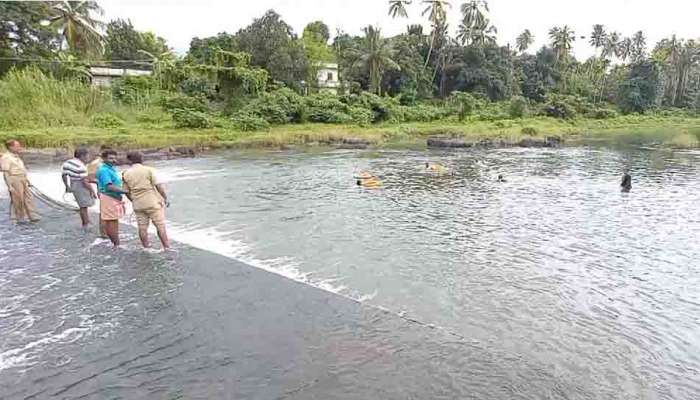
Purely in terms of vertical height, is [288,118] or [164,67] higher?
[164,67]

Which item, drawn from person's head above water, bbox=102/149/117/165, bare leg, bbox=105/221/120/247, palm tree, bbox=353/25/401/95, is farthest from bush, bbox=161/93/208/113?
person's head above water, bbox=102/149/117/165

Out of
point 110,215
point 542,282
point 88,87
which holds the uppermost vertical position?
point 88,87

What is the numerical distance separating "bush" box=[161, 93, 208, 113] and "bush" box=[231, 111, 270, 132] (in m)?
3.71

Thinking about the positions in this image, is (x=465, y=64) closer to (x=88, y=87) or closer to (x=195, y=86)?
(x=195, y=86)

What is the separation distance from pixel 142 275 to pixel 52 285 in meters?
1.21

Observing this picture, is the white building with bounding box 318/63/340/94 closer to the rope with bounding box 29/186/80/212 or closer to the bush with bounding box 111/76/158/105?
the bush with bounding box 111/76/158/105

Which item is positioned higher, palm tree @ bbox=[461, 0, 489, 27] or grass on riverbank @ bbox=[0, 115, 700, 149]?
palm tree @ bbox=[461, 0, 489, 27]

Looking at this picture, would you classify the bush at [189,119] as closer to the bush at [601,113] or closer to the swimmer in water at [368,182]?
the swimmer in water at [368,182]

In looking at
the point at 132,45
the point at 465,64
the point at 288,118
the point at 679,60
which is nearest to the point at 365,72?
the point at 465,64

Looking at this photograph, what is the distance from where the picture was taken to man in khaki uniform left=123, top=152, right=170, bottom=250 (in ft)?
27.8

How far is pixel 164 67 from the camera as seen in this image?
151ft

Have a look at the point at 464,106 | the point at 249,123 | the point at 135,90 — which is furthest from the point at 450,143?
the point at 135,90

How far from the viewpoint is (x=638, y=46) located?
81875 millimetres

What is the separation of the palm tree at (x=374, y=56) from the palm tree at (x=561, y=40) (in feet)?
102
